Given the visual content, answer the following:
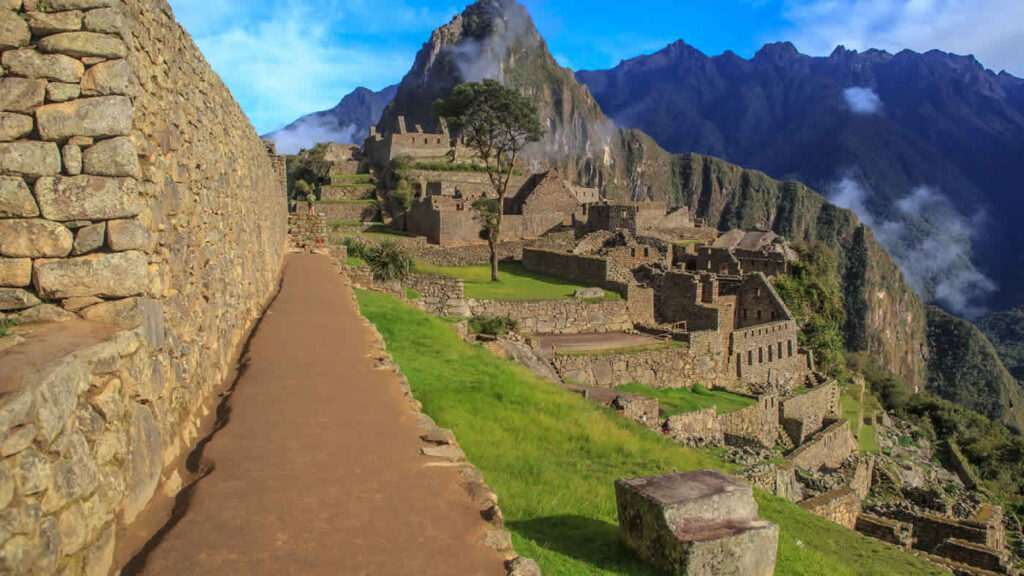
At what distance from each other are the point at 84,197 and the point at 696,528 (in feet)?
15.0

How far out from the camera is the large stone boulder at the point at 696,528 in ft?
16.8

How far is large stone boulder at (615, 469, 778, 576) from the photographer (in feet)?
16.8

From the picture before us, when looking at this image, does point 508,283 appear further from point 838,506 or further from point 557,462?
point 557,462

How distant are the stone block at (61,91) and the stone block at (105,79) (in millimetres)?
36

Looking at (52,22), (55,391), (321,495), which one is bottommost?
(321,495)

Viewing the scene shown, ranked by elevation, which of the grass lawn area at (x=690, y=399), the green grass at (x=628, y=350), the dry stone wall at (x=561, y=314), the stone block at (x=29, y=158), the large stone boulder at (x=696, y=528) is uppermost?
the stone block at (x=29, y=158)

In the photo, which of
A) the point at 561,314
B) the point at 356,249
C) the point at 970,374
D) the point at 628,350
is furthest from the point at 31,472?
the point at 970,374

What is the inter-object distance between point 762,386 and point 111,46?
25.0 meters

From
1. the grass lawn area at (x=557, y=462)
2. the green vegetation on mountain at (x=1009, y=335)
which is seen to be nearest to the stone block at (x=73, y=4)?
the grass lawn area at (x=557, y=462)

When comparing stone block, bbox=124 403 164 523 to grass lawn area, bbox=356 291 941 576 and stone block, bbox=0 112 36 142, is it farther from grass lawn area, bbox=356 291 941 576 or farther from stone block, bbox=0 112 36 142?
grass lawn area, bbox=356 291 941 576

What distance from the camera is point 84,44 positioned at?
354cm

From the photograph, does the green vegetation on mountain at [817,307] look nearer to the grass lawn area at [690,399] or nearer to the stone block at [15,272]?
the grass lawn area at [690,399]

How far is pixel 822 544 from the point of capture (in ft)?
29.5

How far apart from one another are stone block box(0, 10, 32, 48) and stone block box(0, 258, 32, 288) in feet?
3.62
